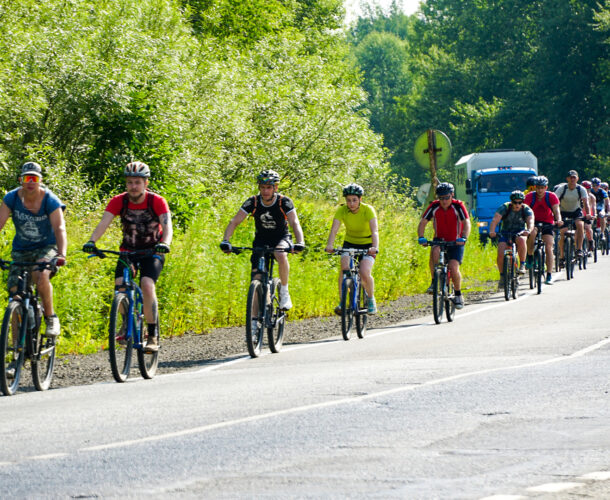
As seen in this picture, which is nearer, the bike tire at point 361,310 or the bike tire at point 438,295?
the bike tire at point 361,310

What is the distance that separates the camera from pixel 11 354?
9.77m

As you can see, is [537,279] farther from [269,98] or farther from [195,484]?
[195,484]

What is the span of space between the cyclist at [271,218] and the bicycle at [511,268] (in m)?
7.76

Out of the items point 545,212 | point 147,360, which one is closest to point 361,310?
point 147,360

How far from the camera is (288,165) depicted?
30078 millimetres

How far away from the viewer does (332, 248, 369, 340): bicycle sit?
14359mm

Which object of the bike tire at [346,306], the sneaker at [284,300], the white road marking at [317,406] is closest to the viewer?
the white road marking at [317,406]

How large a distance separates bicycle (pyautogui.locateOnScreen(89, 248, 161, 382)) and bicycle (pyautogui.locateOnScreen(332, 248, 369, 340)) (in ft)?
13.5

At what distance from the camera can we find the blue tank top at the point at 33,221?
9.98 meters

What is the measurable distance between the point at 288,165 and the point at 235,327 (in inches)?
Result: 529

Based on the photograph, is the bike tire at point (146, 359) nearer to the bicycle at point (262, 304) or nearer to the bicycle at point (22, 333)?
the bicycle at point (22, 333)

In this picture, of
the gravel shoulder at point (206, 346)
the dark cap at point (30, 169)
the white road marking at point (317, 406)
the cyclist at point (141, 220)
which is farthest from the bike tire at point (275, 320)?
the dark cap at point (30, 169)

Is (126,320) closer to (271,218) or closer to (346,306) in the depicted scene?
(271,218)

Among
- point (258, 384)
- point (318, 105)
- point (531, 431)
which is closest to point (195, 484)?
point (531, 431)
